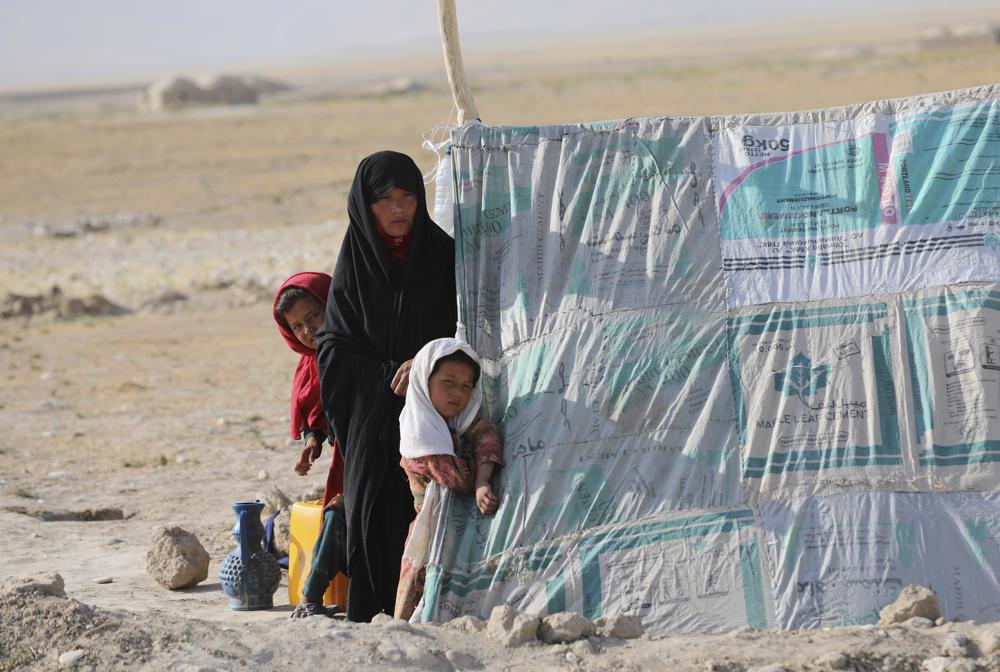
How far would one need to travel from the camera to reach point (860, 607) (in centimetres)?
380

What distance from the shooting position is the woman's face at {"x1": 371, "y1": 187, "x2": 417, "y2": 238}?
4246 millimetres

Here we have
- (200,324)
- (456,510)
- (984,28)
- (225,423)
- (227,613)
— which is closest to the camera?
(456,510)

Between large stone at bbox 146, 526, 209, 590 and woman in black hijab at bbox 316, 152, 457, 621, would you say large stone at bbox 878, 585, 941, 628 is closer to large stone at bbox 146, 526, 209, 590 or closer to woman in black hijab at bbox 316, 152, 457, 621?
woman in black hijab at bbox 316, 152, 457, 621

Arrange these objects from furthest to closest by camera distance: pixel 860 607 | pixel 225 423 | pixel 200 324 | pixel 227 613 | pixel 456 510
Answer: pixel 200 324 → pixel 225 423 → pixel 227 613 → pixel 456 510 → pixel 860 607

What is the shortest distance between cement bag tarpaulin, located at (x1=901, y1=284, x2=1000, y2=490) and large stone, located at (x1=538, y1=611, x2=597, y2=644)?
110 cm

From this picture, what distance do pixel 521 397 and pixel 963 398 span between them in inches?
53.6

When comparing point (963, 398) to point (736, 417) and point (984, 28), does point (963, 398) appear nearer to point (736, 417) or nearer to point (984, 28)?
point (736, 417)

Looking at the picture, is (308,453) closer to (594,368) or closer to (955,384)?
(594,368)

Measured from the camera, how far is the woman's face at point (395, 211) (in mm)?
4246

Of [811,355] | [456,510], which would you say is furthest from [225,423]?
[811,355]

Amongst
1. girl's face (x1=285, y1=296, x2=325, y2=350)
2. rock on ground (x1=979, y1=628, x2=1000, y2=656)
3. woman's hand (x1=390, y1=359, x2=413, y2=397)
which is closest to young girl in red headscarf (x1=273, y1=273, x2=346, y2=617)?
girl's face (x1=285, y1=296, x2=325, y2=350)

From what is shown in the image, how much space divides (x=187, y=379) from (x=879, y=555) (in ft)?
24.2

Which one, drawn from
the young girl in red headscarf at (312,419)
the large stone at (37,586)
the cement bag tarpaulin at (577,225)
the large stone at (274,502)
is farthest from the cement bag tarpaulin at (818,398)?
the large stone at (274,502)

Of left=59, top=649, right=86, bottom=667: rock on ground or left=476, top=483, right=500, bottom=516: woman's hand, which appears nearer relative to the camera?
left=59, top=649, right=86, bottom=667: rock on ground
